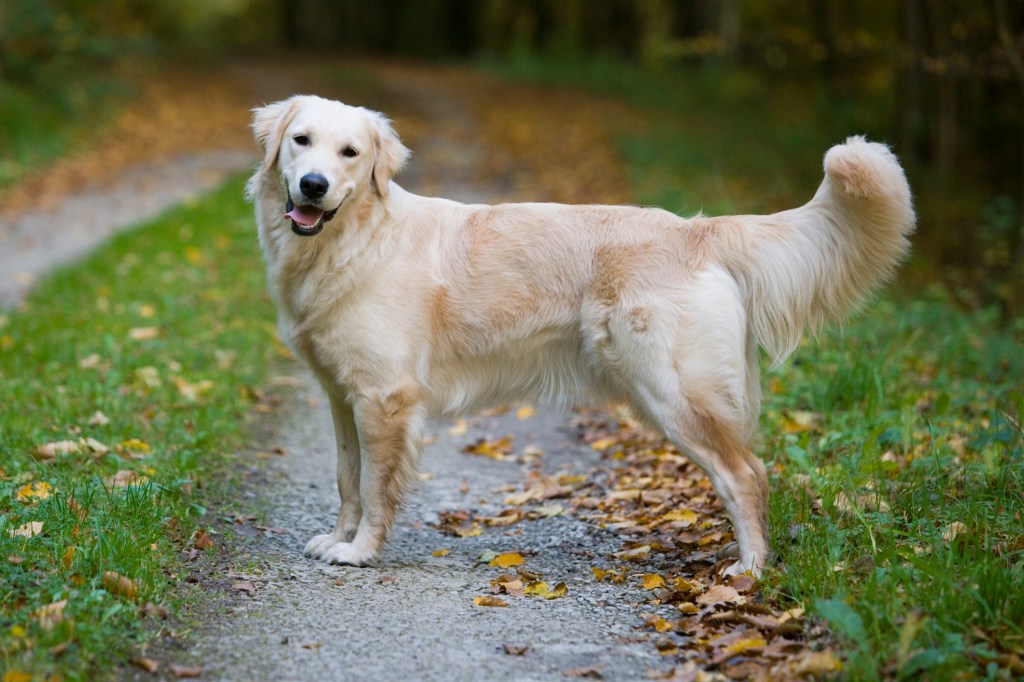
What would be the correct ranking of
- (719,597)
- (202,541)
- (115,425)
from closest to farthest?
(719,597)
(202,541)
(115,425)

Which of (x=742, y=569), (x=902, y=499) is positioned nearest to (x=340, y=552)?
(x=742, y=569)

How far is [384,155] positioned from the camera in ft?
14.9

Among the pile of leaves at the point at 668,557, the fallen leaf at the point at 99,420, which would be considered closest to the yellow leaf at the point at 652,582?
the pile of leaves at the point at 668,557

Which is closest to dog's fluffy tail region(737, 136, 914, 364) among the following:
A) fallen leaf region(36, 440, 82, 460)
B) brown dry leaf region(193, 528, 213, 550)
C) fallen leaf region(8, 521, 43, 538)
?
brown dry leaf region(193, 528, 213, 550)

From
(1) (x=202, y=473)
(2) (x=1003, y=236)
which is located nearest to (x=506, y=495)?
(1) (x=202, y=473)

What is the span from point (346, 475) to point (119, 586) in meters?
1.30

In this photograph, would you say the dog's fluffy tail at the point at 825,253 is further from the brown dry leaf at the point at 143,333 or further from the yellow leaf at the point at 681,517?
the brown dry leaf at the point at 143,333

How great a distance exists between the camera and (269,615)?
3768 millimetres

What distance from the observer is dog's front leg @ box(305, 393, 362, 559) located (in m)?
4.59

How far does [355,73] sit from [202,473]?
→ 24.3m

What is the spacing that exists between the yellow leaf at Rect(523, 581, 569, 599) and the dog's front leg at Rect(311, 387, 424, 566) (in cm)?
72

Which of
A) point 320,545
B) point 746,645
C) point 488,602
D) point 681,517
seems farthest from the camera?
point 681,517

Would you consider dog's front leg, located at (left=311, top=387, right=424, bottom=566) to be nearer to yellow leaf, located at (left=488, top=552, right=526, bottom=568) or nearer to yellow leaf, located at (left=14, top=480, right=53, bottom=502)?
yellow leaf, located at (left=488, top=552, right=526, bottom=568)

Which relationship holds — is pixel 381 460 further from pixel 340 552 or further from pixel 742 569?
pixel 742 569
